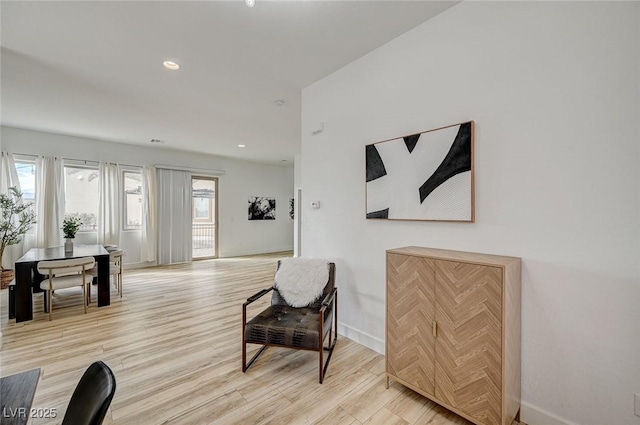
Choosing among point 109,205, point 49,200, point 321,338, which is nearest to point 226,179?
point 109,205

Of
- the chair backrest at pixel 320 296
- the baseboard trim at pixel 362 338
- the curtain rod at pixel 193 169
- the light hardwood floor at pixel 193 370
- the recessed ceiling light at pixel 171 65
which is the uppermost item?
the recessed ceiling light at pixel 171 65

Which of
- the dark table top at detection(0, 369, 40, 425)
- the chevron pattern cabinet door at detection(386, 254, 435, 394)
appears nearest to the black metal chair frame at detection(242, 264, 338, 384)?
the chevron pattern cabinet door at detection(386, 254, 435, 394)

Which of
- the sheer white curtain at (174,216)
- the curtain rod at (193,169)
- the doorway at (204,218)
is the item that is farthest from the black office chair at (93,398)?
the doorway at (204,218)

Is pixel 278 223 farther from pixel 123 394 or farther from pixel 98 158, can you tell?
pixel 123 394

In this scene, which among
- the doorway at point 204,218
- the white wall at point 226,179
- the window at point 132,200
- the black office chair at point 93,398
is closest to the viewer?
the black office chair at point 93,398

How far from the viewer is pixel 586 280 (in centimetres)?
153

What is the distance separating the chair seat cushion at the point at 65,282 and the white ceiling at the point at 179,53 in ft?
8.06

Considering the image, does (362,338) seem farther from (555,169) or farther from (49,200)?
(49,200)

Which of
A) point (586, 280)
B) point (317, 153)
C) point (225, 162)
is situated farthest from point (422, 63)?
point (225, 162)

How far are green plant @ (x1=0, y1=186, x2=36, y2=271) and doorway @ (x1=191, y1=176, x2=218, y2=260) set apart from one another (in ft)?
10.5

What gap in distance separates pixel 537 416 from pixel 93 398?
7.62ft

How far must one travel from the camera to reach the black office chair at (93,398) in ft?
2.41

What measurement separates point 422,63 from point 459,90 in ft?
1.47

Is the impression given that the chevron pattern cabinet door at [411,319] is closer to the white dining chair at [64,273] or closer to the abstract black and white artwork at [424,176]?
the abstract black and white artwork at [424,176]
